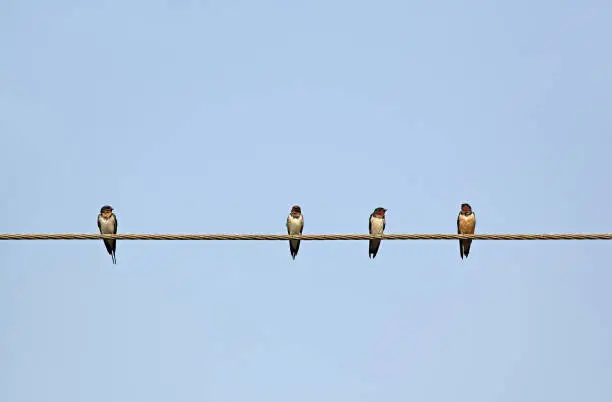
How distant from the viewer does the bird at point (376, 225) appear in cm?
2108

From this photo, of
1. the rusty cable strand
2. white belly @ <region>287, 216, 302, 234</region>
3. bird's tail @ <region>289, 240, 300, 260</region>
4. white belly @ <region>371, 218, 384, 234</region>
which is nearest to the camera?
the rusty cable strand

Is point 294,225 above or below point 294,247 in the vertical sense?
above

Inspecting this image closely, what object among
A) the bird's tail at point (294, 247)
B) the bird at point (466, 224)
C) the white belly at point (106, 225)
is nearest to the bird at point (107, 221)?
the white belly at point (106, 225)

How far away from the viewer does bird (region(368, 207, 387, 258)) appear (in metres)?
21.1

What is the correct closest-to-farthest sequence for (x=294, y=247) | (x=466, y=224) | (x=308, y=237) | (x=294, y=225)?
(x=308, y=237)
(x=466, y=224)
(x=294, y=247)
(x=294, y=225)

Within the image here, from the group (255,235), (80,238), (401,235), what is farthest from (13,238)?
(401,235)

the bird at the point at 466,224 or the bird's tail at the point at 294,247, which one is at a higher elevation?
the bird at the point at 466,224

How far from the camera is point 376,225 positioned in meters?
21.1

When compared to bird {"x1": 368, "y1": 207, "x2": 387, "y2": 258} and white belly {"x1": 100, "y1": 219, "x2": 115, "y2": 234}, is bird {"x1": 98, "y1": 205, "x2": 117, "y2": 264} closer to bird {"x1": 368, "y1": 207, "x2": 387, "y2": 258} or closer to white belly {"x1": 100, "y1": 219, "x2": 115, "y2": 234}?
white belly {"x1": 100, "y1": 219, "x2": 115, "y2": 234}

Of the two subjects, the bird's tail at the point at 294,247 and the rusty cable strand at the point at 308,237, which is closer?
the rusty cable strand at the point at 308,237

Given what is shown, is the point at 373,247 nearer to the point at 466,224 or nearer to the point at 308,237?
the point at 466,224

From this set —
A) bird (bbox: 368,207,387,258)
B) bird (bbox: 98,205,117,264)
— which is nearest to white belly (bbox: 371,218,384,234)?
bird (bbox: 368,207,387,258)

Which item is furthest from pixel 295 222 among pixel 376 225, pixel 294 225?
pixel 376 225

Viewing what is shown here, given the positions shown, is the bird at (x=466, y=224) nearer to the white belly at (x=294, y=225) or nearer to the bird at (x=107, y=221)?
the white belly at (x=294, y=225)
